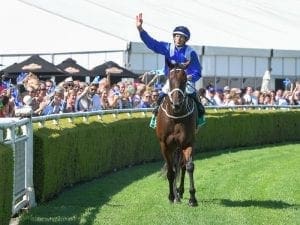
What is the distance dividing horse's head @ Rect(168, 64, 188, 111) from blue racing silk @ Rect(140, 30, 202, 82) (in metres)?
0.58

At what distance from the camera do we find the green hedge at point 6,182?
807 centimetres

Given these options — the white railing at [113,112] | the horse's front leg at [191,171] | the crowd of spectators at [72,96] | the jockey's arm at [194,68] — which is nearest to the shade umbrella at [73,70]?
the crowd of spectators at [72,96]

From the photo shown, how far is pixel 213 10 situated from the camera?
150 ft

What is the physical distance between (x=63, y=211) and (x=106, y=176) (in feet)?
14.9

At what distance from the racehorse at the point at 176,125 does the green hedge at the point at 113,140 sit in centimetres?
152

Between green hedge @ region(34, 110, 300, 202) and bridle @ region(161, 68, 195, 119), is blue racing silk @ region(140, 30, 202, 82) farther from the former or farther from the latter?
green hedge @ region(34, 110, 300, 202)

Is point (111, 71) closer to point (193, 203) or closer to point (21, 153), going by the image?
point (193, 203)

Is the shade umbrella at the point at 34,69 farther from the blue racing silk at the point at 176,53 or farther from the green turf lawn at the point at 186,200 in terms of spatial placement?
the blue racing silk at the point at 176,53

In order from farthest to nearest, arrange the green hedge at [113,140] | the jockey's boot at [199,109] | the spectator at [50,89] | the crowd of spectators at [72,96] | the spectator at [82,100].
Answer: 1. the spectator at [82,100]
2. the spectator at [50,89]
3. the crowd of spectators at [72,96]
4. the jockey's boot at [199,109]
5. the green hedge at [113,140]

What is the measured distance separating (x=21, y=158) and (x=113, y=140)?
536 centimetres

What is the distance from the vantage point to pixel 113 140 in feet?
50.4

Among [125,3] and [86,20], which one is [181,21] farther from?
[86,20]

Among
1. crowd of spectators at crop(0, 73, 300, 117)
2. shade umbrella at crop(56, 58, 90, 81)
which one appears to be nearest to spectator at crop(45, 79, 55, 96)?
crowd of spectators at crop(0, 73, 300, 117)

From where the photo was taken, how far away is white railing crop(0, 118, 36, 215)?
9406 mm
